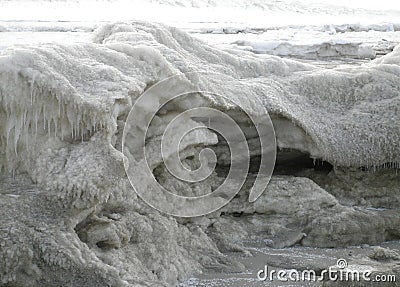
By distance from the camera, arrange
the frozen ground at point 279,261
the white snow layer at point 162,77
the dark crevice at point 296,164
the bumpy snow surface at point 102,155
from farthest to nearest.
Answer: the dark crevice at point 296,164
the frozen ground at point 279,261
the white snow layer at point 162,77
the bumpy snow surface at point 102,155

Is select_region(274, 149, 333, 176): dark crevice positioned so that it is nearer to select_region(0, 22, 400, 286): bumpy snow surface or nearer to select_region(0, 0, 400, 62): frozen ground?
select_region(0, 22, 400, 286): bumpy snow surface

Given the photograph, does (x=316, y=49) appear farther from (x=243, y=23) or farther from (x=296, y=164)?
(x=243, y=23)

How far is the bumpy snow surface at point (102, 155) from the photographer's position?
5371 mm

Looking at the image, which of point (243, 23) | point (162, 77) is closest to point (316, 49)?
point (162, 77)

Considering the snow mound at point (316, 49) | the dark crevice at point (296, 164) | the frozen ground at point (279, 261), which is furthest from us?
the snow mound at point (316, 49)

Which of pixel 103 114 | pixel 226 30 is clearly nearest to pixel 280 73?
pixel 103 114

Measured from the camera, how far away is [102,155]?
5.80 m

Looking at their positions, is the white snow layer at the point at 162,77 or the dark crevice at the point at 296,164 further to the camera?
the dark crevice at the point at 296,164

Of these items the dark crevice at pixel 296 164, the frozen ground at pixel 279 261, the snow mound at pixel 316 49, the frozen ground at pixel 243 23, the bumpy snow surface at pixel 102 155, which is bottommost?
the frozen ground at pixel 243 23

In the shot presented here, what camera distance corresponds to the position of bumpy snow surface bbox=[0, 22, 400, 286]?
537 centimetres

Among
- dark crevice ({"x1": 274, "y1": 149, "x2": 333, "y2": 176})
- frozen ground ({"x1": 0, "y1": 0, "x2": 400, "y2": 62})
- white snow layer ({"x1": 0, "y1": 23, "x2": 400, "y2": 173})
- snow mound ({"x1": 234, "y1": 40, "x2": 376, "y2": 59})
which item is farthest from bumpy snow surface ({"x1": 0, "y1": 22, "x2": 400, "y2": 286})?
snow mound ({"x1": 234, "y1": 40, "x2": 376, "y2": 59})

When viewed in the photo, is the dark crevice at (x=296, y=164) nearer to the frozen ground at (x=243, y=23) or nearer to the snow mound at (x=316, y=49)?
the frozen ground at (x=243, y=23)

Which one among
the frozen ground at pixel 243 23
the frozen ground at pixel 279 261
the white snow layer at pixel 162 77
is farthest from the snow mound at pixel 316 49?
the frozen ground at pixel 279 261

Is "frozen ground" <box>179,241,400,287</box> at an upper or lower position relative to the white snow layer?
lower
